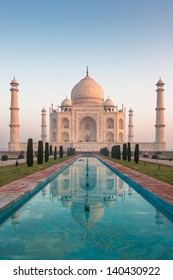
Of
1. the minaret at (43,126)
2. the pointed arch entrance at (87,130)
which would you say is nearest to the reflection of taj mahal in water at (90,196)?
the pointed arch entrance at (87,130)

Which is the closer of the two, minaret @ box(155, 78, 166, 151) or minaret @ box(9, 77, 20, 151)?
minaret @ box(9, 77, 20, 151)

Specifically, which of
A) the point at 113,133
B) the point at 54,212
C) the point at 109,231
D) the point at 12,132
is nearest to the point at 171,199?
the point at 109,231

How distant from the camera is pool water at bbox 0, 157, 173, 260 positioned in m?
3.37

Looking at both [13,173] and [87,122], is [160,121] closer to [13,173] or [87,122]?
[87,122]

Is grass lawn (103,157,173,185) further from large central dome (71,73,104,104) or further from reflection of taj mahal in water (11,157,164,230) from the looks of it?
large central dome (71,73,104,104)

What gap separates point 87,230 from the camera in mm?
4250

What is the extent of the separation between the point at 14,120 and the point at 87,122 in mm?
15517

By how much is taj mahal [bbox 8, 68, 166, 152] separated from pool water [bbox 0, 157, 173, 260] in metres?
34.0

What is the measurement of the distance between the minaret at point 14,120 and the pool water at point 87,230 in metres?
33.2

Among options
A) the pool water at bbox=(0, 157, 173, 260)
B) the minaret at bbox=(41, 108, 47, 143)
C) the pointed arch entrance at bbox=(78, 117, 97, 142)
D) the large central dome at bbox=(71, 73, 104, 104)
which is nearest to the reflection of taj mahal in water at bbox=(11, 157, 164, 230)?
the pool water at bbox=(0, 157, 173, 260)

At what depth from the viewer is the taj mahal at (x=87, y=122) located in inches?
1545
